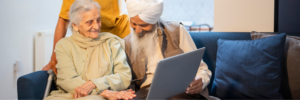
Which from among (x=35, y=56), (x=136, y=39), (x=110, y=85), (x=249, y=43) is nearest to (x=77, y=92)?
(x=110, y=85)

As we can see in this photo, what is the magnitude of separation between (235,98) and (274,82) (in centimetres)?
29

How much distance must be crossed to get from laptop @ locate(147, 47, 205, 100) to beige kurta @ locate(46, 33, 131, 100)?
17.0 inches

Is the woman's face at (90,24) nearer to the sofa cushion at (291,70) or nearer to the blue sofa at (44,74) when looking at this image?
the blue sofa at (44,74)

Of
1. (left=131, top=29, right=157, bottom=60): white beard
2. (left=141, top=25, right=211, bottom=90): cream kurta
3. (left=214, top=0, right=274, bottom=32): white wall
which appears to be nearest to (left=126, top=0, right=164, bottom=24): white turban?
(left=131, top=29, right=157, bottom=60): white beard

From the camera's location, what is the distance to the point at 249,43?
173 cm

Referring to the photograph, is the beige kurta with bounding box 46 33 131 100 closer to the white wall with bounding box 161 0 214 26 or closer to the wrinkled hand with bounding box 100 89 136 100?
the wrinkled hand with bounding box 100 89 136 100

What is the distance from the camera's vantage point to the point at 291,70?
1692 millimetres

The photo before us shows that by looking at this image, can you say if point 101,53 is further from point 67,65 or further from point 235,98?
point 235,98

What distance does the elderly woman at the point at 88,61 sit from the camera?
4.82ft

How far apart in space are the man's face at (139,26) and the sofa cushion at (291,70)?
0.98 m

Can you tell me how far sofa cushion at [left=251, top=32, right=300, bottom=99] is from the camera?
65.5 inches

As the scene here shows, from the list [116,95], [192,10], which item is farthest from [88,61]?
[192,10]

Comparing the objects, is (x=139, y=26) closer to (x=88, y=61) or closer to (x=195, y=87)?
(x=88, y=61)

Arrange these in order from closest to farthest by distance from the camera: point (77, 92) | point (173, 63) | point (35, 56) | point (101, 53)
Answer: point (173, 63) → point (77, 92) → point (101, 53) → point (35, 56)
